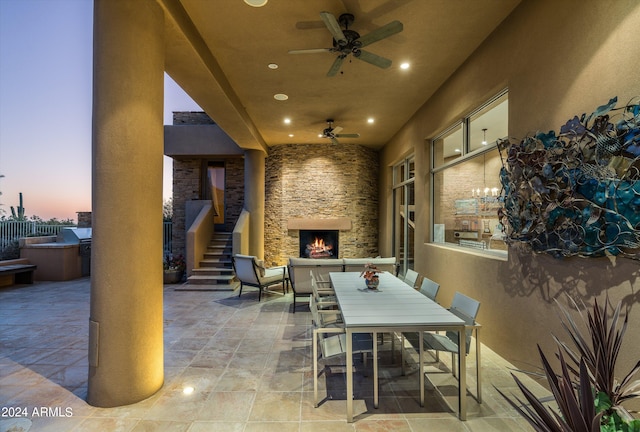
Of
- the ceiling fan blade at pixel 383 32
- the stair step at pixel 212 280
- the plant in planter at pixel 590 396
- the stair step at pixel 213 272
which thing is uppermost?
the ceiling fan blade at pixel 383 32

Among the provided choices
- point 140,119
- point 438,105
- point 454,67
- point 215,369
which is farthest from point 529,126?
point 215,369

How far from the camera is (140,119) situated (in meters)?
2.48

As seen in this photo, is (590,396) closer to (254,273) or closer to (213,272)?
(254,273)

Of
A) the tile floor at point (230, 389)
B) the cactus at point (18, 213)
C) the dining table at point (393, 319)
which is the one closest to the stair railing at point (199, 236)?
the tile floor at point (230, 389)

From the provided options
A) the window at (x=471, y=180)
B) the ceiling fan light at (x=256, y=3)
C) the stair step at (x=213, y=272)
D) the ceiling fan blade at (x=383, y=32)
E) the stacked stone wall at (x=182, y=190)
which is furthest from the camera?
the stacked stone wall at (x=182, y=190)

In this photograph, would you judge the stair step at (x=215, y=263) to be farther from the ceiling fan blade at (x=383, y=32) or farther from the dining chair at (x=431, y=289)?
the ceiling fan blade at (x=383, y=32)

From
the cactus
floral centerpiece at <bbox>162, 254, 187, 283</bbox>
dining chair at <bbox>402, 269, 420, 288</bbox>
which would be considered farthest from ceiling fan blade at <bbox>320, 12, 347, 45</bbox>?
the cactus

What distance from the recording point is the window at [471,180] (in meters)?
3.69

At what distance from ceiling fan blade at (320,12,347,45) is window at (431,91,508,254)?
6.49 ft

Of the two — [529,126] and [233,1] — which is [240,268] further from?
[529,126]

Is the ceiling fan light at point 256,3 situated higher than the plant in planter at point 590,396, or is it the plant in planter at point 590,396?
the ceiling fan light at point 256,3

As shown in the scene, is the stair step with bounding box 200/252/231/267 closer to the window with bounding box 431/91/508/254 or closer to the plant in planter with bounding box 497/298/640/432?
the window with bounding box 431/91/508/254

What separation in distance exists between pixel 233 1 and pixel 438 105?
3.41 m

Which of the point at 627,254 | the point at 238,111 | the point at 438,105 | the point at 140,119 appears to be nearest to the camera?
the point at 627,254
